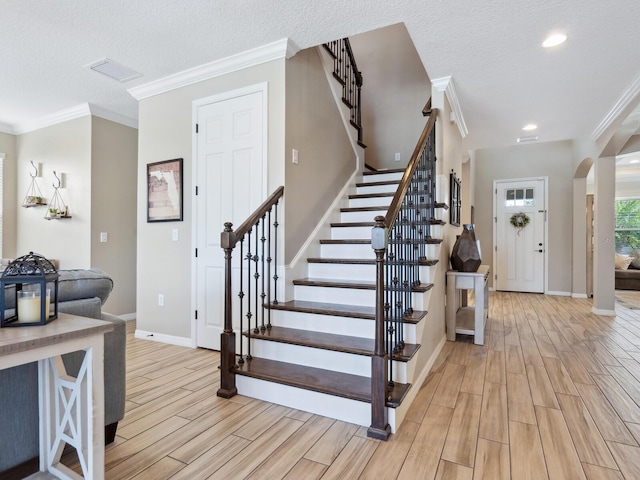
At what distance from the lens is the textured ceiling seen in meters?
2.43

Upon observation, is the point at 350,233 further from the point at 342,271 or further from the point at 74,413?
the point at 74,413

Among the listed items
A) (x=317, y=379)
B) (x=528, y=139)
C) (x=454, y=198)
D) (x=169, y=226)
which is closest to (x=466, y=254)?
(x=454, y=198)

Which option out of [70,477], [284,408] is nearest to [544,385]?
[284,408]

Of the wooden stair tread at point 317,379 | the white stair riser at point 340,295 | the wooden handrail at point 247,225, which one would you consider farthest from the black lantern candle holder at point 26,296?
the white stair riser at point 340,295

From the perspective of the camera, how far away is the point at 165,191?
11.9 ft

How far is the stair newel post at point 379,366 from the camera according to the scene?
1898mm

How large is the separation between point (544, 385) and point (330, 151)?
9.03 ft

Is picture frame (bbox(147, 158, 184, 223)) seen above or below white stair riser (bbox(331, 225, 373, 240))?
above

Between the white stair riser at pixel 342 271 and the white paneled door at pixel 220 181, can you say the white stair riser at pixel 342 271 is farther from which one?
the white paneled door at pixel 220 181

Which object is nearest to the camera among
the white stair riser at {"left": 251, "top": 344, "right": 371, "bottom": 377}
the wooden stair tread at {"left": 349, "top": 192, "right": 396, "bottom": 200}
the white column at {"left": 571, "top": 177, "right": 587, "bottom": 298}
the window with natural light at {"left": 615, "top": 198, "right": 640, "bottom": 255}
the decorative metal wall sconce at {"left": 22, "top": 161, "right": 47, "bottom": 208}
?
the white stair riser at {"left": 251, "top": 344, "right": 371, "bottom": 377}

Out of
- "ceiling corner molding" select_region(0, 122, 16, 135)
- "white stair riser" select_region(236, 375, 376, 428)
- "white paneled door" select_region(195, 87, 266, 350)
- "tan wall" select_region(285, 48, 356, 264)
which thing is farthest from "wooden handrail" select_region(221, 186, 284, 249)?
"ceiling corner molding" select_region(0, 122, 16, 135)

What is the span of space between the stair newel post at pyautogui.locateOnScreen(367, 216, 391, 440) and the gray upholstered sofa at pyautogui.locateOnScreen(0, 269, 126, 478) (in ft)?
4.28

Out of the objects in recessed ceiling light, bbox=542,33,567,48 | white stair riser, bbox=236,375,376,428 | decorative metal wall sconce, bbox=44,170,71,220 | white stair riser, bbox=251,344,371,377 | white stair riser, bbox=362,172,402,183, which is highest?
recessed ceiling light, bbox=542,33,567,48

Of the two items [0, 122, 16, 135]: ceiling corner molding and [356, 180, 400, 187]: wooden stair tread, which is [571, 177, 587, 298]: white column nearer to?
[356, 180, 400, 187]: wooden stair tread
